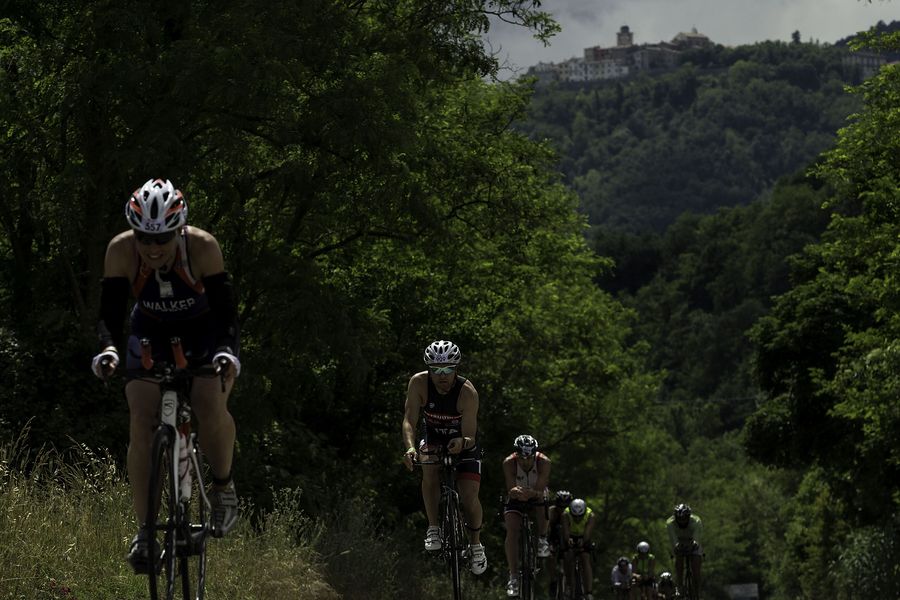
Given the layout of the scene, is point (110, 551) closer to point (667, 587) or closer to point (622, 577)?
point (622, 577)

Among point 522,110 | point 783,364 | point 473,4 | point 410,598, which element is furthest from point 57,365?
point 783,364

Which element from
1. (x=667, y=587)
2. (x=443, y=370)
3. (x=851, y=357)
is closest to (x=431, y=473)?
(x=443, y=370)

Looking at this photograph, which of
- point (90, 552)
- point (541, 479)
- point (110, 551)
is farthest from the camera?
point (541, 479)

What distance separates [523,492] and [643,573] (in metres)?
12.3

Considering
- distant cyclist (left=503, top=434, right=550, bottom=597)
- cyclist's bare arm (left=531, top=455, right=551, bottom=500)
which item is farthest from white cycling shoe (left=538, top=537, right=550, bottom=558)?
cyclist's bare arm (left=531, top=455, right=551, bottom=500)

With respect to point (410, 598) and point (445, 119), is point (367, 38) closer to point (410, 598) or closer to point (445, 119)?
point (445, 119)

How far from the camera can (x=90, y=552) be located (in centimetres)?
1066

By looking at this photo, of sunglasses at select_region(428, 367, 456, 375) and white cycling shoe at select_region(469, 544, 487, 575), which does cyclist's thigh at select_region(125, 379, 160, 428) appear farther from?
white cycling shoe at select_region(469, 544, 487, 575)

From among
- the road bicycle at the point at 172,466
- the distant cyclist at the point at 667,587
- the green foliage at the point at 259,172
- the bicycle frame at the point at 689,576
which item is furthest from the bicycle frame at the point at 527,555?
the distant cyclist at the point at 667,587

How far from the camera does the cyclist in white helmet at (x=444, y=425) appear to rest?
12.1m

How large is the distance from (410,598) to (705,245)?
123301mm

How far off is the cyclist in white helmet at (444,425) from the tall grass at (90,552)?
4.37 ft

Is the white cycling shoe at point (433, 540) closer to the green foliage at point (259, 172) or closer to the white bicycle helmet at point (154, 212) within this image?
the white bicycle helmet at point (154, 212)

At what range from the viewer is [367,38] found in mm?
24203
